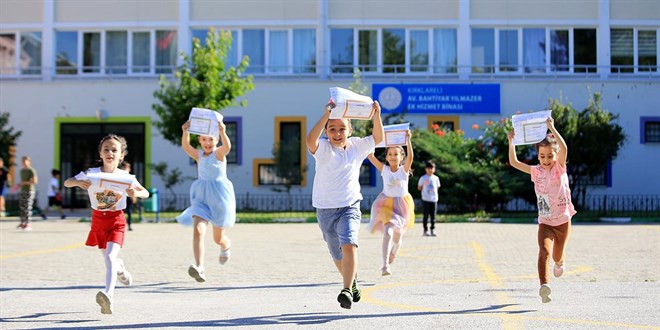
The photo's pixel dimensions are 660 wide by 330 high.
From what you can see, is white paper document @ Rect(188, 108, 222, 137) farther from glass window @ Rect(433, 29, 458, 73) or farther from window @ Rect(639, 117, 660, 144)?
window @ Rect(639, 117, 660, 144)

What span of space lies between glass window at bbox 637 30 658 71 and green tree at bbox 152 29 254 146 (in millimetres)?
15142

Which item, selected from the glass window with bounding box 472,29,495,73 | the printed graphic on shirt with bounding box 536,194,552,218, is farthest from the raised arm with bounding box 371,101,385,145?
the glass window with bounding box 472,29,495,73

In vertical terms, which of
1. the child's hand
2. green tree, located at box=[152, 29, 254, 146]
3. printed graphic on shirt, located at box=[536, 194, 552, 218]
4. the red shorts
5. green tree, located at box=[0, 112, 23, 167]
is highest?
green tree, located at box=[152, 29, 254, 146]

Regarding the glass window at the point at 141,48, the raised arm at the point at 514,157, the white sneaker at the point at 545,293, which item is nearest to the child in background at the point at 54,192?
the glass window at the point at 141,48

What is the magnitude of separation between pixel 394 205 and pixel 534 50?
24.1m

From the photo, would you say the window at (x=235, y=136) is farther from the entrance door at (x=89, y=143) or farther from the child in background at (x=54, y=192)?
the child in background at (x=54, y=192)

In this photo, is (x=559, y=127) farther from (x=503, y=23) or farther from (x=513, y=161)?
(x=513, y=161)

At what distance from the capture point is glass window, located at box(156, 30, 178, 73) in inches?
1422

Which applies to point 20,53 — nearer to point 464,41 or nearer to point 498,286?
point 464,41

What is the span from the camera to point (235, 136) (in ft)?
116

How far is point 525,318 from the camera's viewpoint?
28.3 feet

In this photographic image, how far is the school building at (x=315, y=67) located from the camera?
34.7 meters

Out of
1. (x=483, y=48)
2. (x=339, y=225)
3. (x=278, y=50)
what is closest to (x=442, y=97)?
(x=483, y=48)

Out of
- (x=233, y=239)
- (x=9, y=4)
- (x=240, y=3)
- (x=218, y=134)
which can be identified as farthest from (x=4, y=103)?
(x=218, y=134)
